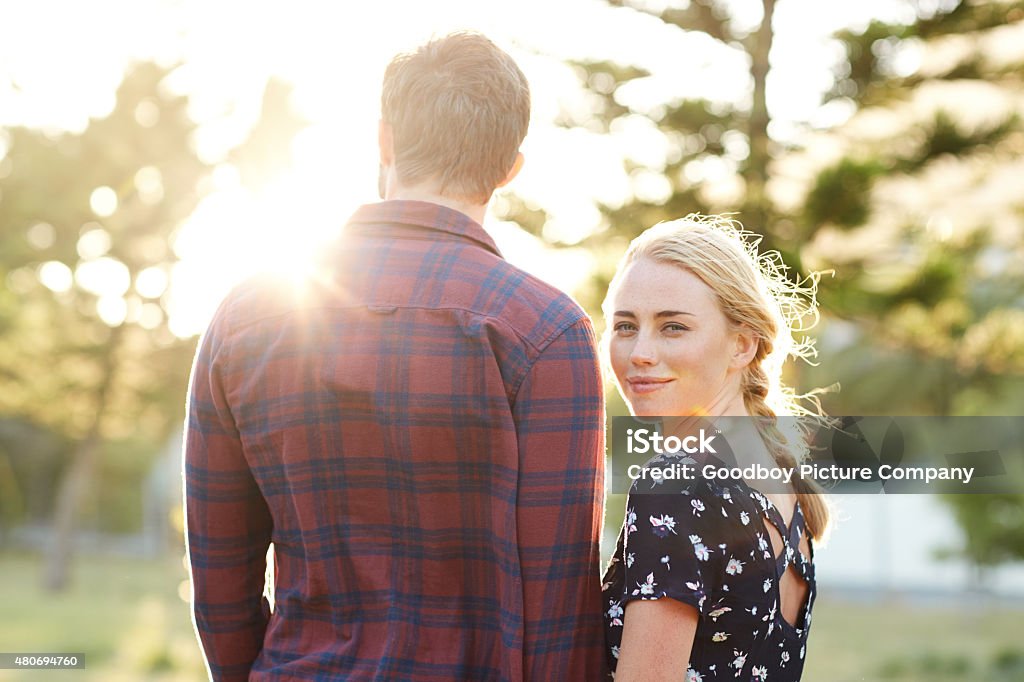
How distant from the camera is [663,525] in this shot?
1.41 m

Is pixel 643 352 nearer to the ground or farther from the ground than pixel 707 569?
farther from the ground

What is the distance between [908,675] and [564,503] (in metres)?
8.70

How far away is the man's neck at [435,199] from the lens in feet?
4.69

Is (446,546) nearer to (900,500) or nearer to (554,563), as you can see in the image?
(554,563)

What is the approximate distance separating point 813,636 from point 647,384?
34.4 ft

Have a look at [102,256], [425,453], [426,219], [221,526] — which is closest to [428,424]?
[425,453]

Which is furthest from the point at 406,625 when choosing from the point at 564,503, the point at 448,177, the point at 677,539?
the point at 448,177

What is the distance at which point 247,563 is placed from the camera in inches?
60.1

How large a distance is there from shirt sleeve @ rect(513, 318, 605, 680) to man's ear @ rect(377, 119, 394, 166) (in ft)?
1.18

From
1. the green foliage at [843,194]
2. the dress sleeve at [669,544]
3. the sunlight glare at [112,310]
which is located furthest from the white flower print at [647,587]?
the sunlight glare at [112,310]

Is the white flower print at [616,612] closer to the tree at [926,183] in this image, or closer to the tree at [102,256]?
the tree at [926,183]

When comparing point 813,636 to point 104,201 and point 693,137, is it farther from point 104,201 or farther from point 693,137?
point 104,201

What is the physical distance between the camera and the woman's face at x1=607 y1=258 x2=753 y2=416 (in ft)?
5.25

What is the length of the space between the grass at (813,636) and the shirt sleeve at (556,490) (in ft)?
22.6
